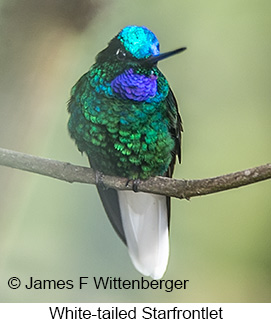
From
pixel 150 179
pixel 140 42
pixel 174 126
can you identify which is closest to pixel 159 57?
pixel 140 42

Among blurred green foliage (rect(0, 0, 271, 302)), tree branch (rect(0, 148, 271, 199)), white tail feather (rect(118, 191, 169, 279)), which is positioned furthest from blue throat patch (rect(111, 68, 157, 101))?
white tail feather (rect(118, 191, 169, 279))

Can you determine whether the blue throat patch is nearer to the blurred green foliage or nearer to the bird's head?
the bird's head

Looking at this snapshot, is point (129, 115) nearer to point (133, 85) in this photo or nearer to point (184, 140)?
point (133, 85)

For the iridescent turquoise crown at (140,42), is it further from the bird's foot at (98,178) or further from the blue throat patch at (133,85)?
the bird's foot at (98,178)

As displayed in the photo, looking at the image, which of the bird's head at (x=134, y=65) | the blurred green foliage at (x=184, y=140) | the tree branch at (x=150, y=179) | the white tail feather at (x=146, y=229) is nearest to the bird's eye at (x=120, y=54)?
the bird's head at (x=134, y=65)

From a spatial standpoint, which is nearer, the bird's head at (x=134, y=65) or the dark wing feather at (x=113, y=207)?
the bird's head at (x=134, y=65)

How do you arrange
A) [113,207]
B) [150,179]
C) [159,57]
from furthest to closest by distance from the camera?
[113,207], [150,179], [159,57]
